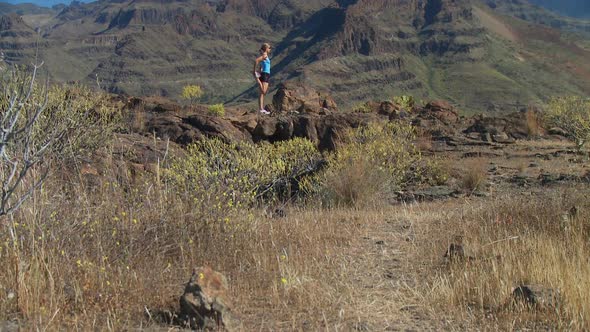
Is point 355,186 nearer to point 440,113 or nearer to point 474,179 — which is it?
point 474,179

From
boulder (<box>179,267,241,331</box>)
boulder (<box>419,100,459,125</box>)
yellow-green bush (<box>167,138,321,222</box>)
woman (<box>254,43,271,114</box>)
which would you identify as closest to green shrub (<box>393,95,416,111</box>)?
boulder (<box>419,100,459,125</box>)

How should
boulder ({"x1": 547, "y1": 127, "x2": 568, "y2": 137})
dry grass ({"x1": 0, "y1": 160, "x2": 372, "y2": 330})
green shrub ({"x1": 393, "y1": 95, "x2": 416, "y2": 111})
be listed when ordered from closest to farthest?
dry grass ({"x1": 0, "y1": 160, "x2": 372, "y2": 330}) → boulder ({"x1": 547, "y1": 127, "x2": 568, "y2": 137}) → green shrub ({"x1": 393, "y1": 95, "x2": 416, "y2": 111})

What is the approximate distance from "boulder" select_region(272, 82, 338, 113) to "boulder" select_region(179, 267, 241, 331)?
15.3 m

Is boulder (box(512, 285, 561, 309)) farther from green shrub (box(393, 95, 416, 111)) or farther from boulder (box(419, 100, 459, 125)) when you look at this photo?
green shrub (box(393, 95, 416, 111))

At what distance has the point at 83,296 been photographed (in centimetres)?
376

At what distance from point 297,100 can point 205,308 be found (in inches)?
683

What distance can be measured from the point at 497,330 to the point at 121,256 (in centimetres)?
273

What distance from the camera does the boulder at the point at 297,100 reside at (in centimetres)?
1920

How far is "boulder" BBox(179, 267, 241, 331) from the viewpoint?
344cm

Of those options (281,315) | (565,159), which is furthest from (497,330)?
(565,159)

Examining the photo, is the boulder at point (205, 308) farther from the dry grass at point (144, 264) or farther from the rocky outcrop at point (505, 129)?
the rocky outcrop at point (505, 129)

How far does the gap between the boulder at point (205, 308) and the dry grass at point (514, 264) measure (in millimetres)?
1437

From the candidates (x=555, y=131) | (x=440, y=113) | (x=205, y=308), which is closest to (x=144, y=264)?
(x=205, y=308)

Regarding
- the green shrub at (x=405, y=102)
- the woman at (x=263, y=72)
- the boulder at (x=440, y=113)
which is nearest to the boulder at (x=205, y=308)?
the woman at (x=263, y=72)
